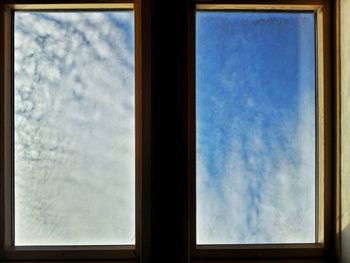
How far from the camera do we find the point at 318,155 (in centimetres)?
137

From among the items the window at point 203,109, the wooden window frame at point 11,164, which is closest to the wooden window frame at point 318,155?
the window at point 203,109

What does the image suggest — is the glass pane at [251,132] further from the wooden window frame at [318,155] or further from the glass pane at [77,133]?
the glass pane at [77,133]

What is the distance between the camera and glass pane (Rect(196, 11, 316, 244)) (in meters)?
1.36

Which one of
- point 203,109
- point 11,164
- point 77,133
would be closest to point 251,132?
point 203,109

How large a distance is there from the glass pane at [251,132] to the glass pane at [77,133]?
266mm

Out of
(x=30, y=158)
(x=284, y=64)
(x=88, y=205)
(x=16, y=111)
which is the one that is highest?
(x=284, y=64)

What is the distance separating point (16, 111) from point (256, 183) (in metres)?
0.88

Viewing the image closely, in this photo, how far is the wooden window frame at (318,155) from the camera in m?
1.34

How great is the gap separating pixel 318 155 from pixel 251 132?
25 centimetres

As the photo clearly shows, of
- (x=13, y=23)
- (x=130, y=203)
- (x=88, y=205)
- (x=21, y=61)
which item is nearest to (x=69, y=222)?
(x=88, y=205)

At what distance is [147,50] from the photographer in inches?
49.2

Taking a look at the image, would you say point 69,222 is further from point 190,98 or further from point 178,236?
point 190,98

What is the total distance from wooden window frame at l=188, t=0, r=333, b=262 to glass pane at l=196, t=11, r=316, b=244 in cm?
3

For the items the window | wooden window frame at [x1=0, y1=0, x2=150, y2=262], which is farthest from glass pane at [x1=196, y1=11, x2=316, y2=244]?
wooden window frame at [x1=0, y1=0, x2=150, y2=262]
